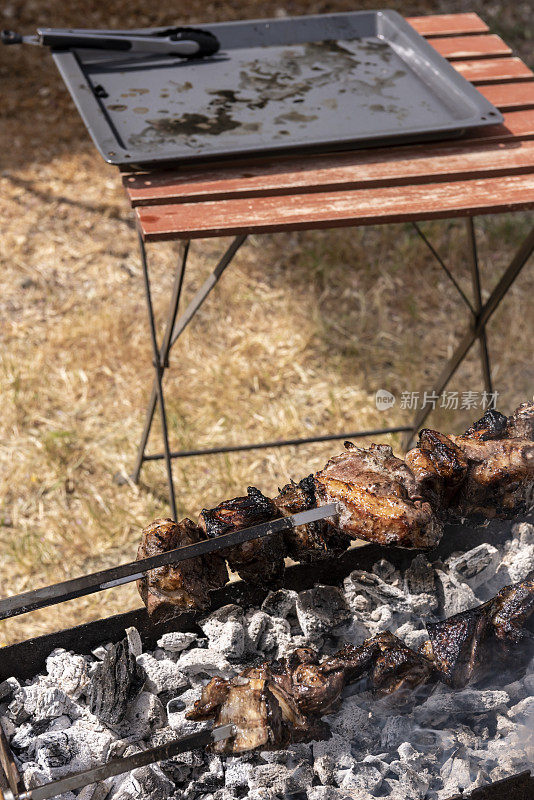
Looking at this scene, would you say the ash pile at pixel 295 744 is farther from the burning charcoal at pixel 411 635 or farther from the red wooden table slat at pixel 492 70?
the red wooden table slat at pixel 492 70

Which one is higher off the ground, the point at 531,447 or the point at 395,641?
the point at 531,447

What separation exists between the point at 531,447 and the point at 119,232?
3268 mm

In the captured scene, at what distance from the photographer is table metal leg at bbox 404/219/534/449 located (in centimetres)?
263

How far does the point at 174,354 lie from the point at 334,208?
73.0 inches

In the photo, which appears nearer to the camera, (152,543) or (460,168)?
(152,543)

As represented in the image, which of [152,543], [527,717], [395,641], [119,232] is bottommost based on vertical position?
[119,232]

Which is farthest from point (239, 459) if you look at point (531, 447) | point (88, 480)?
point (531, 447)

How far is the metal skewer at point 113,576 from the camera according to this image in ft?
4.76

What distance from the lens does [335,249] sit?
4457 millimetres

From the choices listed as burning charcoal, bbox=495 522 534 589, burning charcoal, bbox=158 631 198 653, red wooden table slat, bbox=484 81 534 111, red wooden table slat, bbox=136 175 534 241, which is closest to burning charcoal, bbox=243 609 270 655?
burning charcoal, bbox=158 631 198 653

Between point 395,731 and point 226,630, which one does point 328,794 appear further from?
point 226,630

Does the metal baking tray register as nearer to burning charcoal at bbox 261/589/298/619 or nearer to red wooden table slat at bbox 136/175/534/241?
red wooden table slat at bbox 136/175/534/241

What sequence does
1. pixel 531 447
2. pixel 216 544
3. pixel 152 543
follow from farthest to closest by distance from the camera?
pixel 531 447 → pixel 152 543 → pixel 216 544

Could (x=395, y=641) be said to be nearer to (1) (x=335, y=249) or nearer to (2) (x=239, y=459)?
(2) (x=239, y=459)
